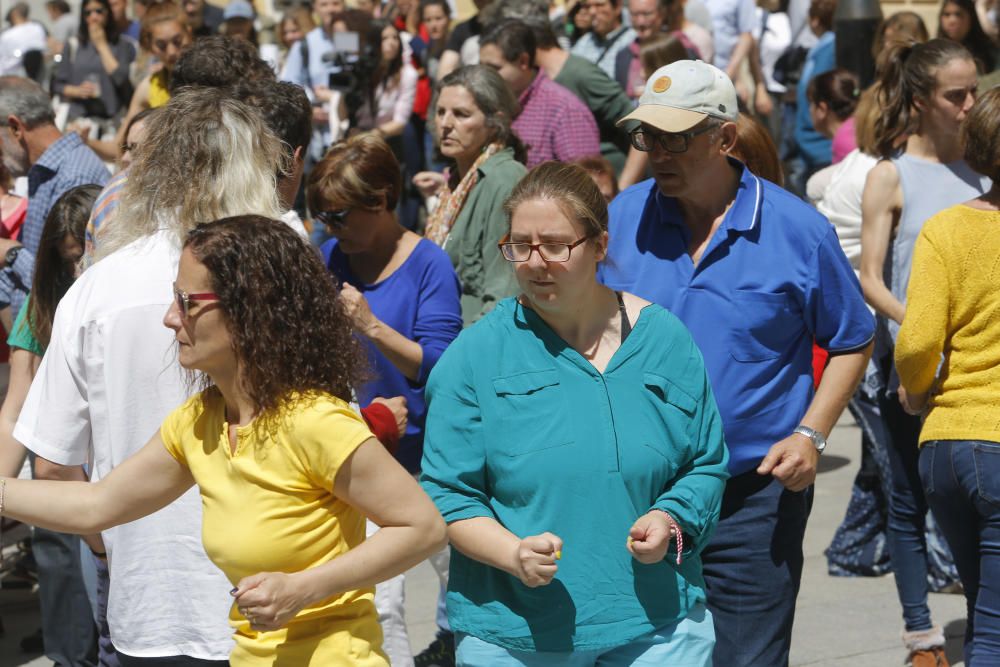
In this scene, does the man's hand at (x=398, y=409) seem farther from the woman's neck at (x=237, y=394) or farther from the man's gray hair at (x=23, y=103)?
the man's gray hair at (x=23, y=103)

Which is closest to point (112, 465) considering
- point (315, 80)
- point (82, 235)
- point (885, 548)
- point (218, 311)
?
point (218, 311)

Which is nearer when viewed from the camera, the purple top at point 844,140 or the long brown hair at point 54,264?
the long brown hair at point 54,264

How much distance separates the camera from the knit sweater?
3709 mm

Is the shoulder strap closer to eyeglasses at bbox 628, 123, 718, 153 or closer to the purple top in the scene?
eyeglasses at bbox 628, 123, 718, 153

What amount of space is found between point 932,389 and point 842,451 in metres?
4.39

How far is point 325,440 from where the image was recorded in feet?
8.23

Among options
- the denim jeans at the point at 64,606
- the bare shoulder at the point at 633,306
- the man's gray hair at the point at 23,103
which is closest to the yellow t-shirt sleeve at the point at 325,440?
the bare shoulder at the point at 633,306

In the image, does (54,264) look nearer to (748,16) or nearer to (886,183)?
(886,183)

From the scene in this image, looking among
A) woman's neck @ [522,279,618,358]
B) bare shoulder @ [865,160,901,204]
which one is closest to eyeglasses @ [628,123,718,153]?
woman's neck @ [522,279,618,358]

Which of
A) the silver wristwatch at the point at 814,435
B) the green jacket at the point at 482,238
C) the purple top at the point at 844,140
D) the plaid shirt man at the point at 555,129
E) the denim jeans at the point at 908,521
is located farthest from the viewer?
the purple top at the point at 844,140

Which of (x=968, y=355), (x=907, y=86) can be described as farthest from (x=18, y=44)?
(x=968, y=355)

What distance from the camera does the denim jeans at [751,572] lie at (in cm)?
357

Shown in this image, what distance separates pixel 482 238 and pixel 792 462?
213 centimetres

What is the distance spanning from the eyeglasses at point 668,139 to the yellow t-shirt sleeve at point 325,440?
4.34 ft
